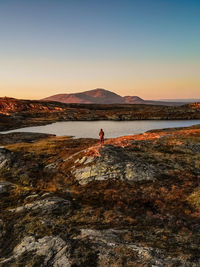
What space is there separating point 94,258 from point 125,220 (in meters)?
4.81

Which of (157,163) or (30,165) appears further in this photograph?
(30,165)

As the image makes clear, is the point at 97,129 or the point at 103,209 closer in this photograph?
the point at 103,209

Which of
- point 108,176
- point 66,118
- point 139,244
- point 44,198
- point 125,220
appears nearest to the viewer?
point 139,244

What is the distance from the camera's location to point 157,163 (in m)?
26.2

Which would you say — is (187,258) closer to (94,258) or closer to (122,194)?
(94,258)

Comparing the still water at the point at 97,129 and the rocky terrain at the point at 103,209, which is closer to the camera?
the rocky terrain at the point at 103,209

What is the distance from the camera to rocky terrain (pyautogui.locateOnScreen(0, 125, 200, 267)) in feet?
36.0

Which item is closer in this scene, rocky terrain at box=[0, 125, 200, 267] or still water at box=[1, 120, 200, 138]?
rocky terrain at box=[0, 125, 200, 267]

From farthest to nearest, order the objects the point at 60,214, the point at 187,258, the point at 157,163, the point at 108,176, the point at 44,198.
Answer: the point at 157,163, the point at 108,176, the point at 44,198, the point at 60,214, the point at 187,258

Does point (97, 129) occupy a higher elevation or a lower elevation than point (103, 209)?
higher

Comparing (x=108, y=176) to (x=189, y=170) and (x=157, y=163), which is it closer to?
(x=157, y=163)

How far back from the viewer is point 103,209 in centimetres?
1678

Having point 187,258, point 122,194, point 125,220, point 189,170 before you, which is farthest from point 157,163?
point 187,258

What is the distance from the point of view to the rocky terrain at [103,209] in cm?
1098
